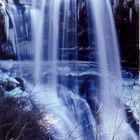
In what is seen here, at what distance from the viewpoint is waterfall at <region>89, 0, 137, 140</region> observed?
Answer: 2.88m

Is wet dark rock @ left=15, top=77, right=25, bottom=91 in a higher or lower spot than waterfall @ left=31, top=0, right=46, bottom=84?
lower

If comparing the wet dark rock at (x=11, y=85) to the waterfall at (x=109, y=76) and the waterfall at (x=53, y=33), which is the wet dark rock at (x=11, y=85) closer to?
the waterfall at (x=53, y=33)

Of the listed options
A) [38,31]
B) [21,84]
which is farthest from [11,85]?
[38,31]

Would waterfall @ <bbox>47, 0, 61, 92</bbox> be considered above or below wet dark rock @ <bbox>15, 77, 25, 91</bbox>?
above

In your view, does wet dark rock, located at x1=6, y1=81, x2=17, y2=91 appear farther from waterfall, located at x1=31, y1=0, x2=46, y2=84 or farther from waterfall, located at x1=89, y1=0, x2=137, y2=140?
waterfall, located at x1=89, y1=0, x2=137, y2=140

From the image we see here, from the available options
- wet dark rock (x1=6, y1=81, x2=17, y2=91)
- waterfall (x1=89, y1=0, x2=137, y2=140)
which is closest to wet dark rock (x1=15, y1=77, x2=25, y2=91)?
wet dark rock (x1=6, y1=81, x2=17, y2=91)

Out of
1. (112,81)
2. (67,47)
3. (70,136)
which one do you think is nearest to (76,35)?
(67,47)

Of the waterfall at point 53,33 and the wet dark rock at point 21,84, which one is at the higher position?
the waterfall at point 53,33

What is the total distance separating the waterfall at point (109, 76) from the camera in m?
2.88

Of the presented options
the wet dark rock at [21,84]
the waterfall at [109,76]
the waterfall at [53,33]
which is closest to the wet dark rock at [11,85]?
the wet dark rock at [21,84]

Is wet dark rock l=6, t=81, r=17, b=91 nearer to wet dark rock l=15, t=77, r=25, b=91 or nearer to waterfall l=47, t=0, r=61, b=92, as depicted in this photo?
wet dark rock l=15, t=77, r=25, b=91

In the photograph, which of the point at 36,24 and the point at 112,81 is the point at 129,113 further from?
the point at 36,24

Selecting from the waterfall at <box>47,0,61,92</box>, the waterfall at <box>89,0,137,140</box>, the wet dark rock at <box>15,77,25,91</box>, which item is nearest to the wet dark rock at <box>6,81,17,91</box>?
the wet dark rock at <box>15,77,25,91</box>

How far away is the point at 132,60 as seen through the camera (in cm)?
288
